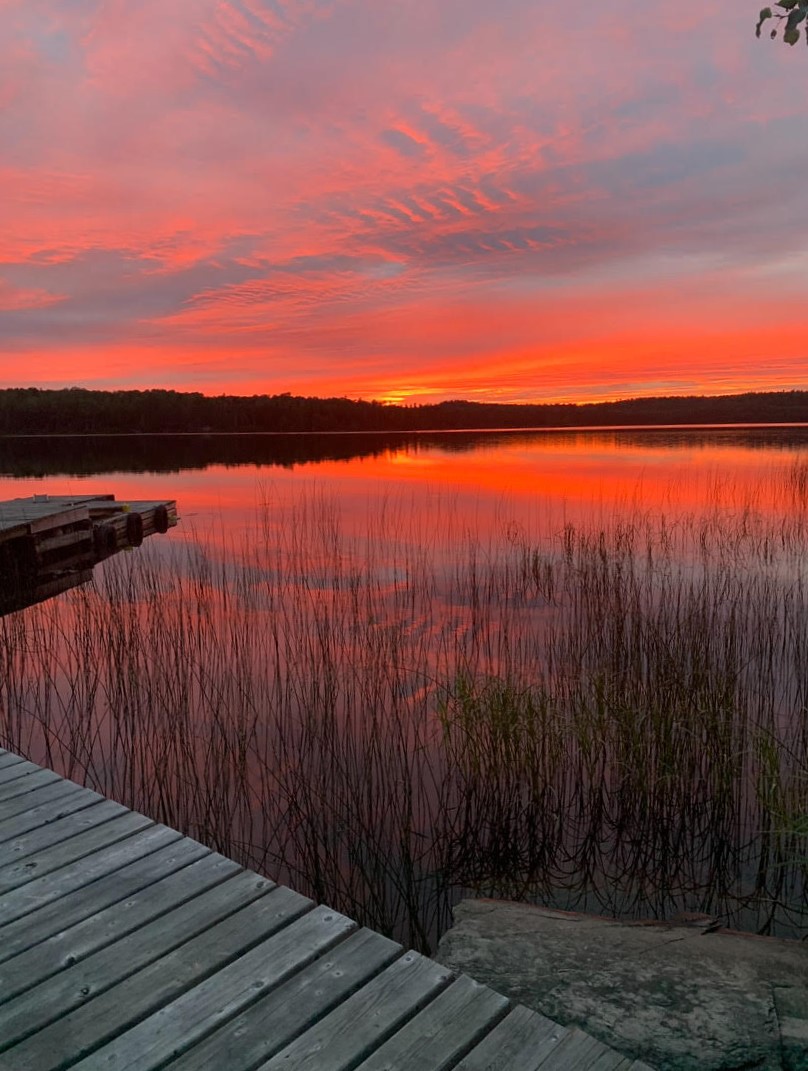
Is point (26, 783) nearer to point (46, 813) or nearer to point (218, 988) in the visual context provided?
point (46, 813)

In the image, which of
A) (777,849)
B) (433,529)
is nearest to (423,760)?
(777,849)

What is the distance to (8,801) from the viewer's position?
9.95 ft

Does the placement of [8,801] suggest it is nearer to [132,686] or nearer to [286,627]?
[132,686]

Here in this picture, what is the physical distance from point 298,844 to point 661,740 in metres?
2.19

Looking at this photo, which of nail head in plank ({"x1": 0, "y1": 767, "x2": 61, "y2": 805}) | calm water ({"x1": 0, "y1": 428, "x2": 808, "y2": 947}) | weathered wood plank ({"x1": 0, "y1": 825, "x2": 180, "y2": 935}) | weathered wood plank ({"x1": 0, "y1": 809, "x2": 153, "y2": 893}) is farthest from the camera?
calm water ({"x1": 0, "y1": 428, "x2": 808, "y2": 947})

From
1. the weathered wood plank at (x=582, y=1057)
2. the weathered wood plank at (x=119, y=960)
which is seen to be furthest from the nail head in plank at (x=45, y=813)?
the weathered wood plank at (x=582, y=1057)

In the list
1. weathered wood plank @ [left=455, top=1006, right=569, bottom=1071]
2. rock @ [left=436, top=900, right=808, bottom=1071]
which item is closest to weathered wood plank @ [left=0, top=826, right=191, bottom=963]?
rock @ [left=436, top=900, right=808, bottom=1071]

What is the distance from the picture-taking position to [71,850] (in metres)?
2.60

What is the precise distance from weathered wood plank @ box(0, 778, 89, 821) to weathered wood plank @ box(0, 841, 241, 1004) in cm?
82

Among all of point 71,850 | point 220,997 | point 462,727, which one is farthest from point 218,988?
point 462,727

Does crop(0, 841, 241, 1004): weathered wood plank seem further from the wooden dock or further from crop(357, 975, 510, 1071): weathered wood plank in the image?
crop(357, 975, 510, 1071): weathered wood plank

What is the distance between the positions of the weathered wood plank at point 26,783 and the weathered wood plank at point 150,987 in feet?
4.58

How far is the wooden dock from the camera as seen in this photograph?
1.63 m

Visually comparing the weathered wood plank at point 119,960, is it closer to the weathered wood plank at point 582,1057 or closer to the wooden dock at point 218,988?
the wooden dock at point 218,988
